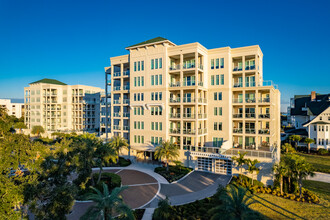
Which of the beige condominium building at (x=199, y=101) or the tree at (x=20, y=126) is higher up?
the beige condominium building at (x=199, y=101)

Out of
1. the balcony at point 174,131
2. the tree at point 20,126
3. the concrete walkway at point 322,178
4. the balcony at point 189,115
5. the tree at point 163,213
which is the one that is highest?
the balcony at point 189,115

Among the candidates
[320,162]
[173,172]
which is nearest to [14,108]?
[173,172]

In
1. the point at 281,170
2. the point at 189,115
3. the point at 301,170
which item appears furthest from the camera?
the point at 189,115

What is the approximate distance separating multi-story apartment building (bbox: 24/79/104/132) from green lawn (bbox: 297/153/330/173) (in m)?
62.0

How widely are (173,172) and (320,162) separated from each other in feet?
95.1

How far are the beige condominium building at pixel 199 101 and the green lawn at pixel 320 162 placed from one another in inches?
337

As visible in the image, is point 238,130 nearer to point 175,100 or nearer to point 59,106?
point 175,100

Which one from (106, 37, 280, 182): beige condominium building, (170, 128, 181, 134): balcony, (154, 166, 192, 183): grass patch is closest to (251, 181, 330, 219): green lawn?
(106, 37, 280, 182): beige condominium building

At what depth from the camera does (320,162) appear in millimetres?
37531

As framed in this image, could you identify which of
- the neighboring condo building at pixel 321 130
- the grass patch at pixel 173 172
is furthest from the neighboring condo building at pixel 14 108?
the neighboring condo building at pixel 321 130

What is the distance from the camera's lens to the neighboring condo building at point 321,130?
147 ft

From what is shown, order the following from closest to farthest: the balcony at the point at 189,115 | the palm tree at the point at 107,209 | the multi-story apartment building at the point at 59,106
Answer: the palm tree at the point at 107,209 → the balcony at the point at 189,115 → the multi-story apartment building at the point at 59,106

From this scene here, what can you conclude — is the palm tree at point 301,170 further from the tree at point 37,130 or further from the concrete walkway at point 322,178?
the tree at point 37,130

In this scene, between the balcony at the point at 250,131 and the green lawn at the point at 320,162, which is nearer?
the balcony at the point at 250,131
